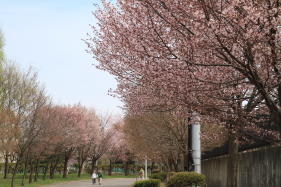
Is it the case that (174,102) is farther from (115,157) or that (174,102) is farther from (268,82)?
(115,157)

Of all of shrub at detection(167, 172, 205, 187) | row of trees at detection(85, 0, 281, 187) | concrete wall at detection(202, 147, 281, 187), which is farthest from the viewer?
shrub at detection(167, 172, 205, 187)

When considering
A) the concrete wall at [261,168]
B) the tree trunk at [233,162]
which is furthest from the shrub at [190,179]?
the tree trunk at [233,162]

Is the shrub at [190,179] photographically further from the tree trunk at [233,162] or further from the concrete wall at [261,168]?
the tree trunk at [233,162]

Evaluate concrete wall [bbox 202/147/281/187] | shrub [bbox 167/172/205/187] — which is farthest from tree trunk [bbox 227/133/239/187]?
shrub [bbox 167/172/205/187]

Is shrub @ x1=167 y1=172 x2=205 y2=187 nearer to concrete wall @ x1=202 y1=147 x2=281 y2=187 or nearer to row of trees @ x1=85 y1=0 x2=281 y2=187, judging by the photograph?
concrete wall @ x1=202 y1=147 x2=281 y2=187

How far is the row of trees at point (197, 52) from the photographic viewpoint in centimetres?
599

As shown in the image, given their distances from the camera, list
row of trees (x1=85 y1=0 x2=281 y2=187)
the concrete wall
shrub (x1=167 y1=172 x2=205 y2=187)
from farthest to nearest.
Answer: shrub (x1=167 y1=172 x2=205 y2=187)
the concrete wall
row of trees (x1=85 y1=0 x2=281 y2=187)

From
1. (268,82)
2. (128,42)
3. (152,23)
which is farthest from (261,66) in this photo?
(128,42)

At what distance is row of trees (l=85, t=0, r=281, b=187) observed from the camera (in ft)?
19.7

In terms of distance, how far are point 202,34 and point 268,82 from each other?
1.44 m

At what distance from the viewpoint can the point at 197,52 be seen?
7.22m

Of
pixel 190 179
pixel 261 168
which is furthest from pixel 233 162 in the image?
pixel 190 179

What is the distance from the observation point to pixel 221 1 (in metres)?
5.95

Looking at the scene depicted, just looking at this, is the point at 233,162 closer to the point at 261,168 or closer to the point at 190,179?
the point at 261,168
